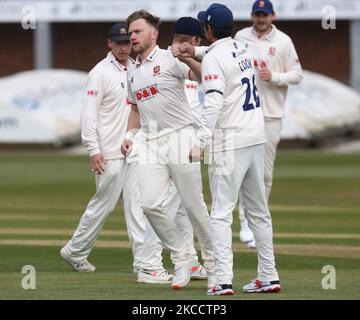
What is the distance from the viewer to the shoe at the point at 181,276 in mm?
10203

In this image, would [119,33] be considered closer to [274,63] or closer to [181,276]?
[274,63]

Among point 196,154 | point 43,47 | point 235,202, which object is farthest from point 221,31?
point 43,47

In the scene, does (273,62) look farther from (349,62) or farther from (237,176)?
(349,62)

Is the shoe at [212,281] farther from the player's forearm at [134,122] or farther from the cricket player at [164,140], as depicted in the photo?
the player's forearm at [134,122]

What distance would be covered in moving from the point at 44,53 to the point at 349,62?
11.3m

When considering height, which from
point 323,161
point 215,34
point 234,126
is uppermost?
point 215,34

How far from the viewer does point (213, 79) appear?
9.42 m

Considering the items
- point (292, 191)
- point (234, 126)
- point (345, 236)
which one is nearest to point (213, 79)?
point (234, 126)

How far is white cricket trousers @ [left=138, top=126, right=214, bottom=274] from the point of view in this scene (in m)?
10.2

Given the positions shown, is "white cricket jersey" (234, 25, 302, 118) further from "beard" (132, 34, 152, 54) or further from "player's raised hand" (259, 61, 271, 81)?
"beard" (132, 34, 152, 54)

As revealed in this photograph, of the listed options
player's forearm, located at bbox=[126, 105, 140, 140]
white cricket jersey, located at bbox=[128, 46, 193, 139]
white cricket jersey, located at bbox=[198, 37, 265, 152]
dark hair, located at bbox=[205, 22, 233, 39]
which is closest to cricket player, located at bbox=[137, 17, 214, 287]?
white cricket jersey, located at bbox=[128, 46, 193, 139]

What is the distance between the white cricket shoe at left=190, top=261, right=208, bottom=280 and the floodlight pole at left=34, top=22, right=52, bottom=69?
34.3 m

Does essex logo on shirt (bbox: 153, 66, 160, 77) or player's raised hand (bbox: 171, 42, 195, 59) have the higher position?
player's raised hand (bbox: 171, 42, 195, 59)
